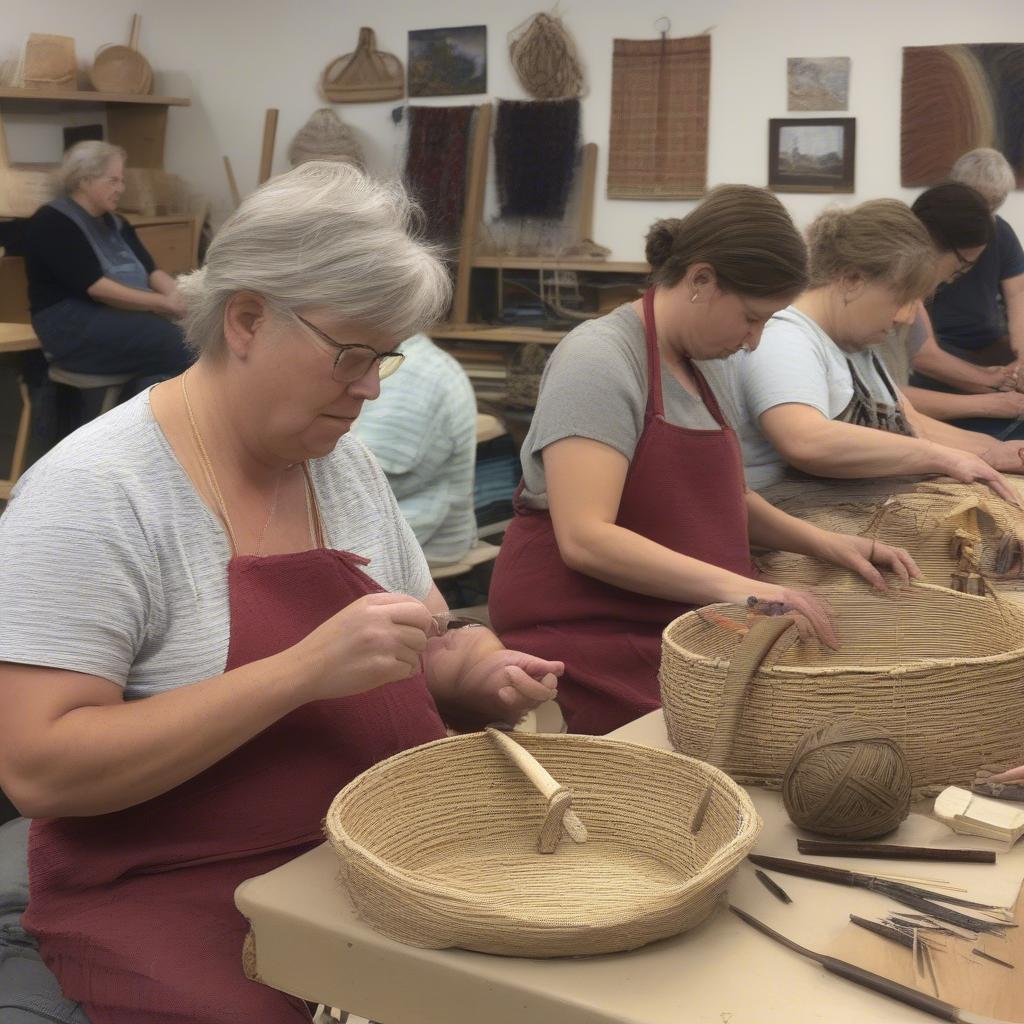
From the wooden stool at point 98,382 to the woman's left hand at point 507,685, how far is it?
15.5 feet

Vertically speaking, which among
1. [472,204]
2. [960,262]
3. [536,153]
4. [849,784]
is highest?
[536,153]

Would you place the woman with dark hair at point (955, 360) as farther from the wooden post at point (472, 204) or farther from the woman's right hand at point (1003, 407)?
the wooden post at point (472, 204)

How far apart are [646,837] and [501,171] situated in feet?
20.0

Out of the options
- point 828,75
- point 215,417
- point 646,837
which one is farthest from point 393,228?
point 828,75

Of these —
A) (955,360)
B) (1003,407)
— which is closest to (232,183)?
(955,360)

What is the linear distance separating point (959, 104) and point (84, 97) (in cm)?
440

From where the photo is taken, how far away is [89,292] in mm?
6023

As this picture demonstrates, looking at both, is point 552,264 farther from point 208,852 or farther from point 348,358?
point 208,852

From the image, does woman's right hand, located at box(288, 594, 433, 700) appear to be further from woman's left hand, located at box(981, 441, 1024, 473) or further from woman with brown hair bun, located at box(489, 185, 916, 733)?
woman's left hand, located at box(981, 441, 1024, 473)

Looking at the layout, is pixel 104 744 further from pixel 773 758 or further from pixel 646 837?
pixel 773 758

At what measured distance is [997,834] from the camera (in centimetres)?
140

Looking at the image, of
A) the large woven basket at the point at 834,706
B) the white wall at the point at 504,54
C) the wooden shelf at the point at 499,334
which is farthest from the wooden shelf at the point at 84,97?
the large woven basket at the point at 834,706

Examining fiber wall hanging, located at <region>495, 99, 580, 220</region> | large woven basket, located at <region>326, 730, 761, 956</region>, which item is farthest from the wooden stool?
large woven basket, located at <region>326, 730, 761, 956</region>

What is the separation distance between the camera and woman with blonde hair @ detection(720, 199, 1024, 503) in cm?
284
